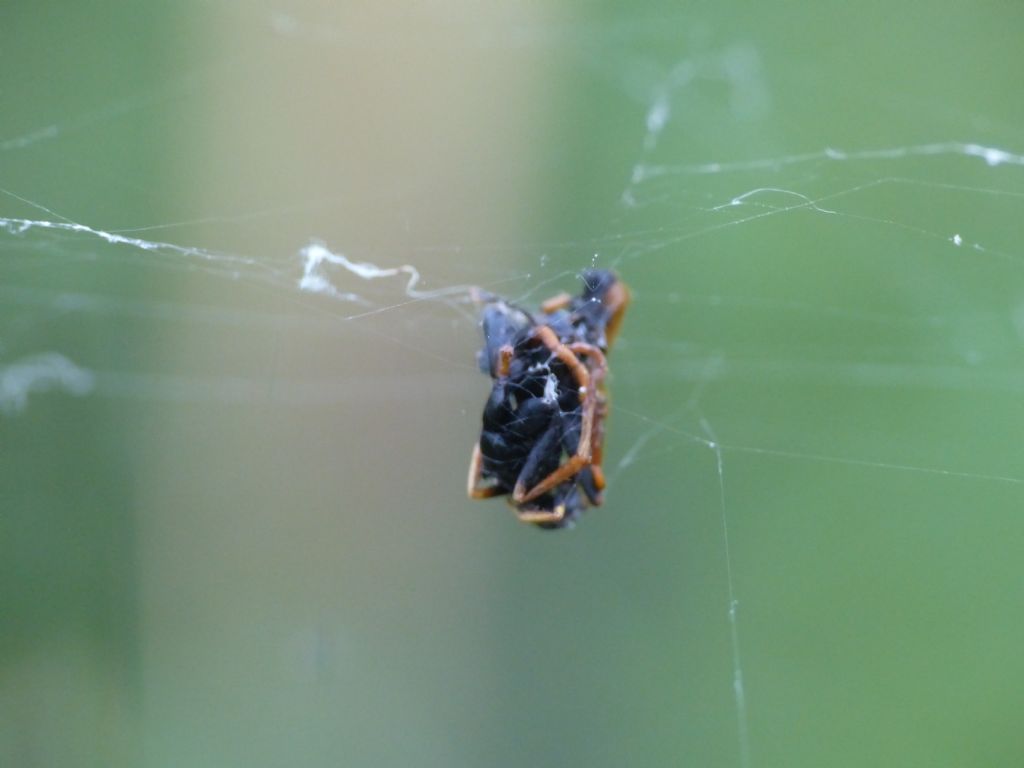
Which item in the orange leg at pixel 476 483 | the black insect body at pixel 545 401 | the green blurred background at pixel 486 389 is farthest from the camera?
the green blurred background at pixel 486 389

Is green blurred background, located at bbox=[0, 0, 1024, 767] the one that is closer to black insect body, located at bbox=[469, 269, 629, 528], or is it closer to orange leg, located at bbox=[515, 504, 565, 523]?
black insect body, located at bbox=[469, 269, 629, 528]

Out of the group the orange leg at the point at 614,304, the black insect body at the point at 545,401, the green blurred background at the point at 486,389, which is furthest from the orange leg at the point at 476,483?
the green blurred background at the point at 486,389

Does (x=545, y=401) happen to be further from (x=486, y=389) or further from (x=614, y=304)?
(x=486, y=389)

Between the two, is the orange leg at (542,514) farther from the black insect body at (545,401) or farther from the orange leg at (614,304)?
the orange leg at (614,304)

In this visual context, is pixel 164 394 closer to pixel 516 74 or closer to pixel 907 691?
pixel 516 74

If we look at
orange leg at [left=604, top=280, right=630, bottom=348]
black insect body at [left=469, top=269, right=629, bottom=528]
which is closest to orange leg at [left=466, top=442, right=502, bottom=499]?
black insect body at [left=469, top=269, right=629, bottom=528]

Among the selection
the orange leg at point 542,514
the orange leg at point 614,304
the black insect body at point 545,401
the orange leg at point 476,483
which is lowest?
the orange leg at point 542,514
